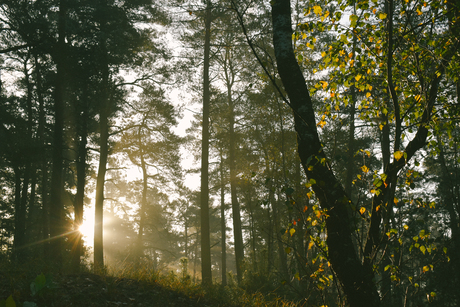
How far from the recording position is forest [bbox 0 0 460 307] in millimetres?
2439

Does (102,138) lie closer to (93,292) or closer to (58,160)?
(58,160)

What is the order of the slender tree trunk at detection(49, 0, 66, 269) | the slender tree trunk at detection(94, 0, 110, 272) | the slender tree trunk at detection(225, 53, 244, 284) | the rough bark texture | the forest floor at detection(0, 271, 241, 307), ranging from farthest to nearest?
the slender tree trunk at detection(225, 53, 244, 284) → the slender tree trunk at detection(94, 0, 110, 272) → the slender tree trunk at detection(49, 0, 66, 269) → the forest floor at detection(0, 271, 241, 307) → the rough bark texture

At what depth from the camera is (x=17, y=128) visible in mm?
12008

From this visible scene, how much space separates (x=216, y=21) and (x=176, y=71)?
2.51 metres

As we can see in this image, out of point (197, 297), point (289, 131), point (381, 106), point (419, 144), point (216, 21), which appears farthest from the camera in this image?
point (216, 21)

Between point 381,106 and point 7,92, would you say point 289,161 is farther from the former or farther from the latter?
point 7,92

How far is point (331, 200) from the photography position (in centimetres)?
232

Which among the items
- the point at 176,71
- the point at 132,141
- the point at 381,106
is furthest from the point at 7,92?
the point at 381,106

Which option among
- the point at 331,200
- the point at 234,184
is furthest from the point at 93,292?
the point at 234,184

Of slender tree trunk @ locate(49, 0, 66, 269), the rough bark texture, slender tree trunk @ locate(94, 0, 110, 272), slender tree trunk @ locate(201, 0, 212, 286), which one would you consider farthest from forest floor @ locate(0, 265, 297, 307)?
slender tree trunk @ locate(94, 0, 110, 272)

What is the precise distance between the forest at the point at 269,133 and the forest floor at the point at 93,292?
2.9 inches

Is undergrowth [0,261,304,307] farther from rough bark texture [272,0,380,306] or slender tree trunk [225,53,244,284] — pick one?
slender tree trunk [225,53,244,284]

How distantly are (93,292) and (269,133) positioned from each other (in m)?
8.02

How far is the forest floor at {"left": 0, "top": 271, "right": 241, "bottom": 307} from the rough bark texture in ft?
10.7
